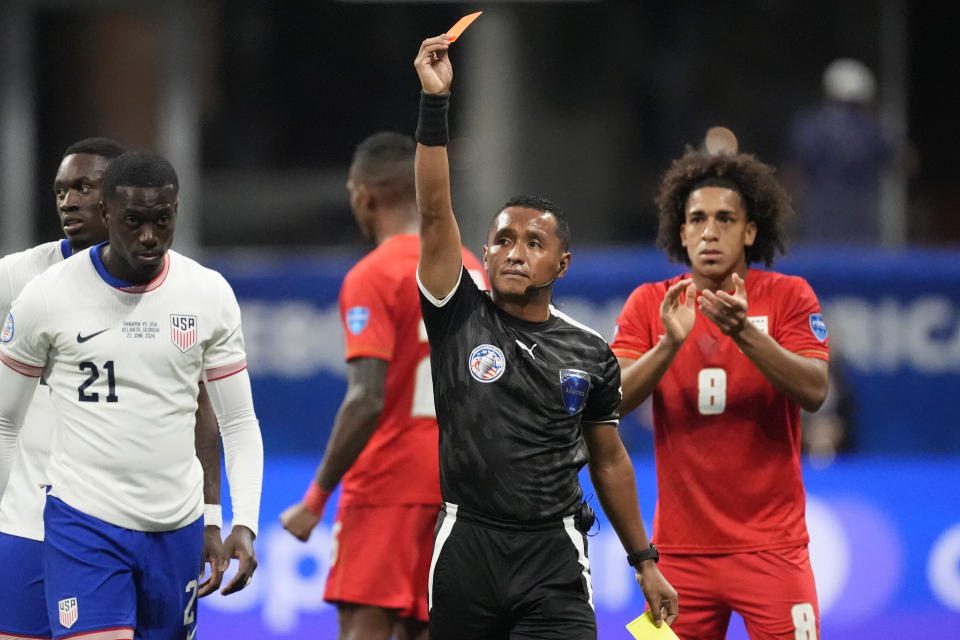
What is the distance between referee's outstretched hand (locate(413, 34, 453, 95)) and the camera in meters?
4.37

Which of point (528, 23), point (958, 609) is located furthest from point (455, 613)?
point (528, 23)

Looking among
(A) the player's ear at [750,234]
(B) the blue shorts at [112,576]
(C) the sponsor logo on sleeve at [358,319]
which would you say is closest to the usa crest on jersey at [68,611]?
(B) the blue shorts at [112,576]

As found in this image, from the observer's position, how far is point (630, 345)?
5.52m

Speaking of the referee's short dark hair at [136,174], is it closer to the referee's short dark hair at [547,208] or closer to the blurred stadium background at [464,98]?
the referee's short dark hair at [547,208]

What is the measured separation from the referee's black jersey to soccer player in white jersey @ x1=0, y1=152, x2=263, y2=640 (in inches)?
33.1

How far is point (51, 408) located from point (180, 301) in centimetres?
57

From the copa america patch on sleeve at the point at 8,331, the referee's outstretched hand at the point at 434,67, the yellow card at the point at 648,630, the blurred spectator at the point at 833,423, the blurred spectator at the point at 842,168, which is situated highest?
the blurred spectator at the point at 842,168

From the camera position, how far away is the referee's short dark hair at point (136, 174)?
4.52 meters

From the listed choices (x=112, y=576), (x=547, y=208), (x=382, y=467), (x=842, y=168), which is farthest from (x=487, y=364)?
(x=842, y=168)

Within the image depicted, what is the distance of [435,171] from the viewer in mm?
4418

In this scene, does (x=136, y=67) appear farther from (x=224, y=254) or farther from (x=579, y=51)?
(x=579, y=51)

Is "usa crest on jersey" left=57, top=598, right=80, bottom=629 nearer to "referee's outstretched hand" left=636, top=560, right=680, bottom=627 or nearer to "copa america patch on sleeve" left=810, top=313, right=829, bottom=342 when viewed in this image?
"referee's outstretched hand" left=636, top=560, right=680, bottom=627

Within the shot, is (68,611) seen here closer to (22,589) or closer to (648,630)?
(22,589)

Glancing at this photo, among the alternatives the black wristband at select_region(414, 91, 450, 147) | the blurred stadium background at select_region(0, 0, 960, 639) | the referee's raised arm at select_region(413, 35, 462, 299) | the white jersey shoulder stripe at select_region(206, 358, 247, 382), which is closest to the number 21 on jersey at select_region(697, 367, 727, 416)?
the referee's raised arm at select_region(413, 35, 462, 299)
